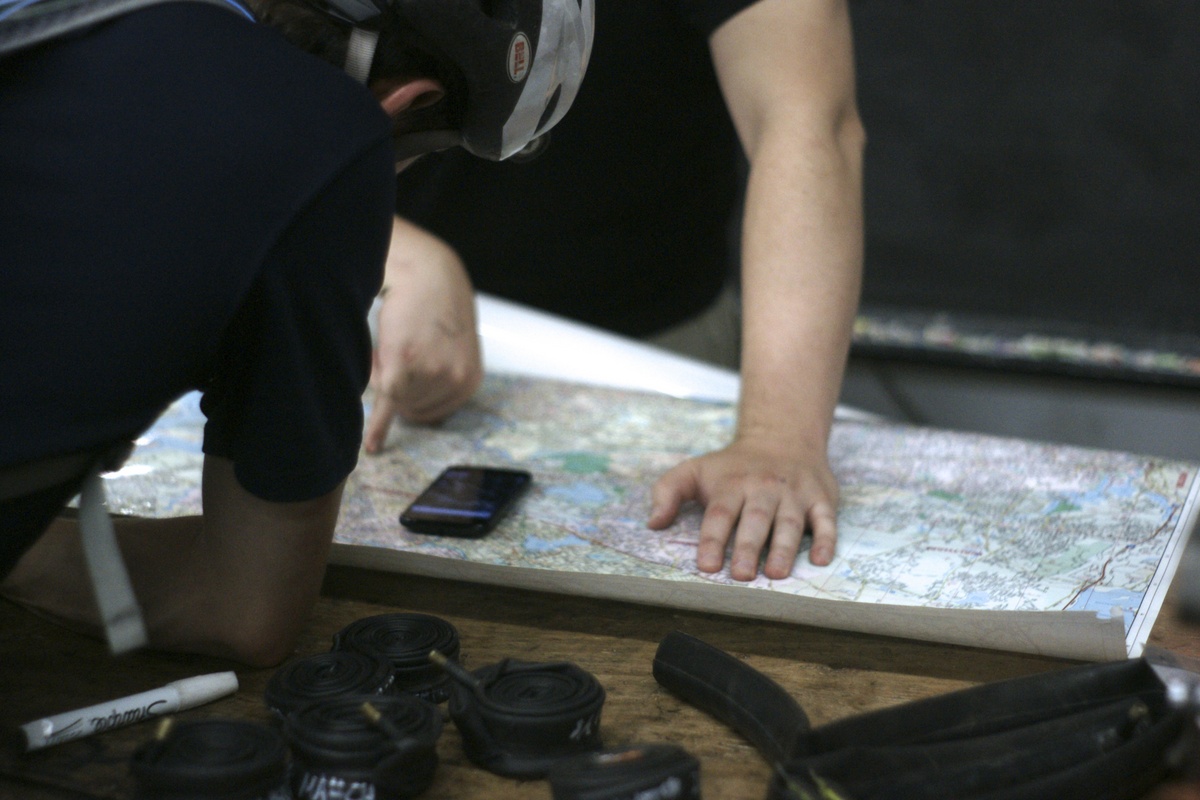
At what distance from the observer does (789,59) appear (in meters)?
1.15

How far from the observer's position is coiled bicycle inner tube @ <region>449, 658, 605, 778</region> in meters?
0.59

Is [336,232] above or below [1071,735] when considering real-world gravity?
above

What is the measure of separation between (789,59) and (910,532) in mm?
530

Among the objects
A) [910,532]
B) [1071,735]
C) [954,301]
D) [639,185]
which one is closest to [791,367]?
[910,532]

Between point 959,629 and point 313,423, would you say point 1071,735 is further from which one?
point 313,423

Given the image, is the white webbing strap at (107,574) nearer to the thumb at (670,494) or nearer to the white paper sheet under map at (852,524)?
the white paper sheet under map at (852,524)

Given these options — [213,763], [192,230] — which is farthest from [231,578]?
[192,230]

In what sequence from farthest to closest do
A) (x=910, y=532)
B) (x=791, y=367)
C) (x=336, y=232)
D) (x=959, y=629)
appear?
(x=791, y=367)
(x=910, y=532)
(x=959, y=629)
(x=336, y=232)

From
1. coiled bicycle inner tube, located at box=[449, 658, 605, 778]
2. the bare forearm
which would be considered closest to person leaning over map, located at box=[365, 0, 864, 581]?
the bare forearm

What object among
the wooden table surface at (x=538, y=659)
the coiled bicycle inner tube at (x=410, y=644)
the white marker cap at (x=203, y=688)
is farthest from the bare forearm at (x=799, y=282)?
the white marker cap at (x=203, y=688)

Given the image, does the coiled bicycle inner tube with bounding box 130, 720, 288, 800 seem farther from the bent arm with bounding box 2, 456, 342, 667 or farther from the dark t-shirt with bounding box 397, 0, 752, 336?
the dark t-shirt with bounding box 397, 0, 752, 336

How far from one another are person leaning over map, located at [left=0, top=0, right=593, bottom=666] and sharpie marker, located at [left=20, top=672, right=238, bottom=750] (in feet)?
0.31

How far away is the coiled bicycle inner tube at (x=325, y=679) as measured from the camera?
0.62 metres

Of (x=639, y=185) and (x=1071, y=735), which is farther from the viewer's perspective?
(x=639, y=185)
